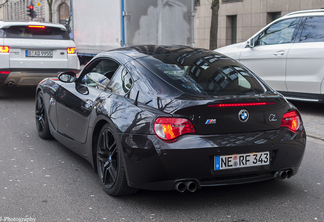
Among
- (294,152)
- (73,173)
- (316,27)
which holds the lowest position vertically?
(73,173)

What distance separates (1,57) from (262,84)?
6997 mm

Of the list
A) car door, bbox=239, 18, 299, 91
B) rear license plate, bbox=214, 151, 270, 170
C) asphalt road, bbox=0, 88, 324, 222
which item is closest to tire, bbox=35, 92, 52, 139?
asphalt road, bbox=0, 88, 324, 222

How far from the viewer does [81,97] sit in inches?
202

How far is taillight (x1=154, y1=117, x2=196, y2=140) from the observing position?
3.82 m

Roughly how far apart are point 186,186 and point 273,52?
241 inches

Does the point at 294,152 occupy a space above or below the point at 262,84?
below

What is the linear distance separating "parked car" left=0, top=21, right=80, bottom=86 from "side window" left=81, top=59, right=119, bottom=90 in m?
5.21

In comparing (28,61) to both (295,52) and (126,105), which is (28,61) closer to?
(295,52)

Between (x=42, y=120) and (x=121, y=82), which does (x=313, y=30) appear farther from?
(x=121, y=82)

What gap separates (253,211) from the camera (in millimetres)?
3992

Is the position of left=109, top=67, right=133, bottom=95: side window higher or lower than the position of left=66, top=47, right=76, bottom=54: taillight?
lower

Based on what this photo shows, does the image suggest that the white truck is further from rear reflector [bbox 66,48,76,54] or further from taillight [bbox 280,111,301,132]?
taillight [bbox 280,111,301,132]

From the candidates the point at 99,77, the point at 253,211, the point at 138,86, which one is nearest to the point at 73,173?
the point at 99,77

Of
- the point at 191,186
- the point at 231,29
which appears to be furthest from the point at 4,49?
the point at 231,29
